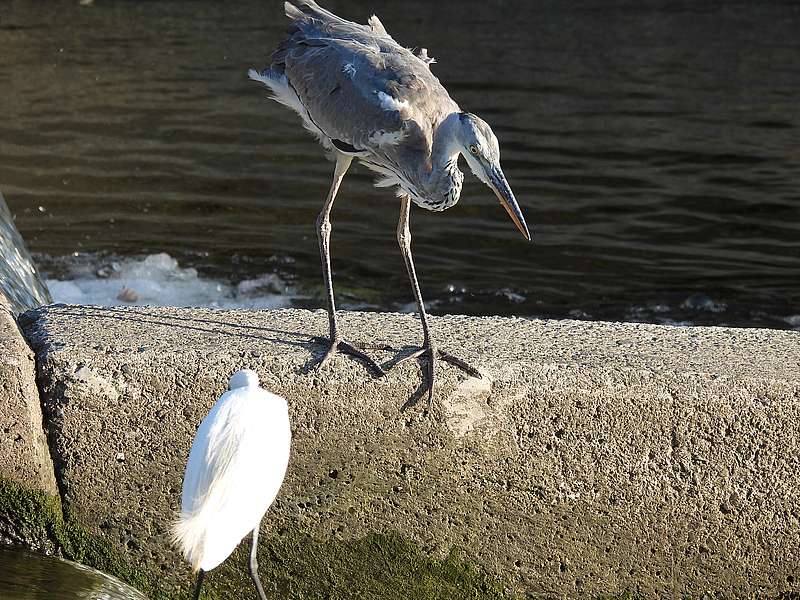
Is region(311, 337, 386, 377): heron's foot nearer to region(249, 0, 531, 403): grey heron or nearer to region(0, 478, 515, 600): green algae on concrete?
region(249, 0, 531, 403): grey heron

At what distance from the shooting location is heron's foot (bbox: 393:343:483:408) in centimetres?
358

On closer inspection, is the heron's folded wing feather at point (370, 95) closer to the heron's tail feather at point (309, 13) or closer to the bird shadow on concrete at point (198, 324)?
the heron's tail feather at point (309, 13)

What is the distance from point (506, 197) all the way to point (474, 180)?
6664mm

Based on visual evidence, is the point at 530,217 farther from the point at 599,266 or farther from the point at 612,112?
the point at 612,112

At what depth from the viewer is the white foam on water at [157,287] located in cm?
725

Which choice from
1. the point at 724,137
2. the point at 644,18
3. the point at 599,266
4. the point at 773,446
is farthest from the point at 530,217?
the point at 644,18

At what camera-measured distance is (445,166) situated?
4.13 meters

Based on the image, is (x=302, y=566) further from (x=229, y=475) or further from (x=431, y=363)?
(x=229, y=475)

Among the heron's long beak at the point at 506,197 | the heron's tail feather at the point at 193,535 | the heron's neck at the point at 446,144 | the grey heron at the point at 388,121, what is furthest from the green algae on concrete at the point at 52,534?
the heron's neck at the point at 446,144

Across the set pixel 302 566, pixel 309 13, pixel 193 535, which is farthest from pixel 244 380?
pixel 309 13

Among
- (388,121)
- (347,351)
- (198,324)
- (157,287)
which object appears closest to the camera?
(347,351)

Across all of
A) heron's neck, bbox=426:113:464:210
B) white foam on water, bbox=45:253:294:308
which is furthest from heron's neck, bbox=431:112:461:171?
white foam on water, bbox=45:253:294:308

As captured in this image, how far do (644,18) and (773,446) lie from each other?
1872 cm

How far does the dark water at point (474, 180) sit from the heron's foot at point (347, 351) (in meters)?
3.57
